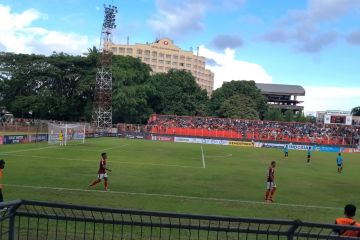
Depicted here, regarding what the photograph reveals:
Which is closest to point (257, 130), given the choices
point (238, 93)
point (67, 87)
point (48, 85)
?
point (238, 93)

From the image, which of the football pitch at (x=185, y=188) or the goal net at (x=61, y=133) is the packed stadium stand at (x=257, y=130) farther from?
the football pitch at (x=185, y=188)

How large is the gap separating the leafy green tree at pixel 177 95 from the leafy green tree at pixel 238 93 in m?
6.35

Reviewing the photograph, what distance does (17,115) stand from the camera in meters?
92.2

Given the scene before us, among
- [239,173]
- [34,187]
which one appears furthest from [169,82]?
[34,187]

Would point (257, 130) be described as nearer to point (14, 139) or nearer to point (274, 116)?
point (274, 116)

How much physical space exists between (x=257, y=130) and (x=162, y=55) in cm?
11194

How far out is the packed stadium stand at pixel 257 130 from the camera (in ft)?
240

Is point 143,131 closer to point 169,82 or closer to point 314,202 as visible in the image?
point 169,82

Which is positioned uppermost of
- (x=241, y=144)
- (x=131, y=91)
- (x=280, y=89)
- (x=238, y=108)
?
(x=280, y=89)

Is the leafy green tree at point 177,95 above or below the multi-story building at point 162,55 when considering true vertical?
below

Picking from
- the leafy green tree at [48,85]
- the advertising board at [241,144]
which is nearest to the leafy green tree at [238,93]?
the leafy green tree at [48,85]

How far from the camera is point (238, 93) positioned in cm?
11344

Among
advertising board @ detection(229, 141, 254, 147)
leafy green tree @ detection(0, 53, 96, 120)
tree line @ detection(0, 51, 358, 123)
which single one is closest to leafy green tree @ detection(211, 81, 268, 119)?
tree line @ detection(0, 51, 358, 123)

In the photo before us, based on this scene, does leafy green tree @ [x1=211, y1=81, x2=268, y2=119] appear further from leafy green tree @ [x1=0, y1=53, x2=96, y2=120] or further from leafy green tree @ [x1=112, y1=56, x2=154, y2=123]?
leafy green tree @ [x1=0, y1=53, x2=96, y2=120]
